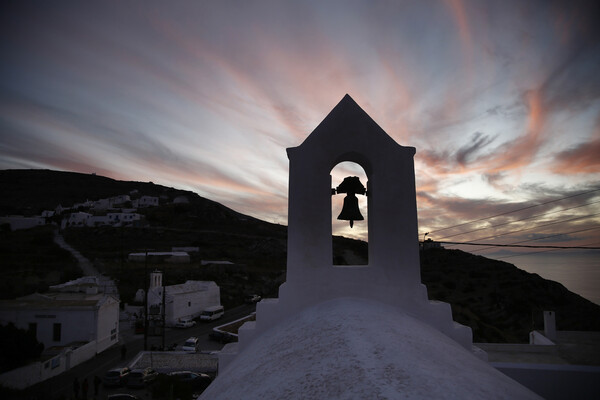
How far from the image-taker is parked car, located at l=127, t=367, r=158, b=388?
671 inches

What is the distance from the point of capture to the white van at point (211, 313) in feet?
110

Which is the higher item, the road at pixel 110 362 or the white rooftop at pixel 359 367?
the white rooftop at pixel 359 367

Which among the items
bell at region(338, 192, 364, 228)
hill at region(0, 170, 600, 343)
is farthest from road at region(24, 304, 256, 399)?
bell at region(338, 192, 364, 228)

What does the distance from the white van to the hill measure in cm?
571

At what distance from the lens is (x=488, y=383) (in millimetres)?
2395

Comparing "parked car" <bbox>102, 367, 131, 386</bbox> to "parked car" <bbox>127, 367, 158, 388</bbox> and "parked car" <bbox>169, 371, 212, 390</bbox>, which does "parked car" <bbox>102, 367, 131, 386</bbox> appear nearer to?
"parked car" <bbox>127, 367, 158, 388</bbox>

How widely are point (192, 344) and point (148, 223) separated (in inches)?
2901

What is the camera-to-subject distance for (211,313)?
34000 millimetres

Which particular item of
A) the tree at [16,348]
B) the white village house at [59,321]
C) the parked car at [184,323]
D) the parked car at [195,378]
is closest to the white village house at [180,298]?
the parked car at [184,323]

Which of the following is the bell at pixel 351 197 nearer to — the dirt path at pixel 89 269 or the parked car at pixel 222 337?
the parked car at pixel 222 337

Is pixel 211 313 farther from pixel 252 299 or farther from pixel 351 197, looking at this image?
pixel 351 197

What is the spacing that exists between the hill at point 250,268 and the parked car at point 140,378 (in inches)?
382

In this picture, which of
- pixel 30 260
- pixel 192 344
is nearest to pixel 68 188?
pixel 30 260

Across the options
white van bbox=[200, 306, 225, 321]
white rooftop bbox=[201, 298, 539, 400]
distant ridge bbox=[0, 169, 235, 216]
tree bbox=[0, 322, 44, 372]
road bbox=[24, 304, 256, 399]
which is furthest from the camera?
distant ridge bbox=[0, 169, 235, 216]
